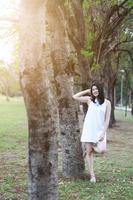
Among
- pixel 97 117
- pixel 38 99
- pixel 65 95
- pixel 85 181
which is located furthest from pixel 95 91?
pixel 38 99

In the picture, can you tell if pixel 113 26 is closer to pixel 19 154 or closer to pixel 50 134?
pixel 19 154

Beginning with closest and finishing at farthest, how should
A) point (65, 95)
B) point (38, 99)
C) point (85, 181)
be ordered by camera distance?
point (38, 99), point (65, 95), point (85, 181)

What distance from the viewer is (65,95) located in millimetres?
9742

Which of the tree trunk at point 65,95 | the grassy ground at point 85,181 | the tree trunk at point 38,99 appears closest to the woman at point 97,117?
the tree trunk at point 65,95

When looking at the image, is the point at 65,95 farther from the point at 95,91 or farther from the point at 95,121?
the point at 95,121

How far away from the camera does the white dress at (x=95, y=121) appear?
9.48 m

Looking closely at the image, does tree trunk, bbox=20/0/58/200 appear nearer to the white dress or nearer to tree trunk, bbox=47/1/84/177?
the white dress

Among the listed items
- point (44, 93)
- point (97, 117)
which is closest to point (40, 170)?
point (44, 93)

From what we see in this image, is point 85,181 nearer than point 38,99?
No

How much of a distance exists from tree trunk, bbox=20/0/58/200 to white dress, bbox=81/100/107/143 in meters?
3.53

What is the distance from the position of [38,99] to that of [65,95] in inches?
157

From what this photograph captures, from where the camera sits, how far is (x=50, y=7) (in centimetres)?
970

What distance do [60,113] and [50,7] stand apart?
2081 millimetres

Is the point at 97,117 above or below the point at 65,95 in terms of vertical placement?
below
